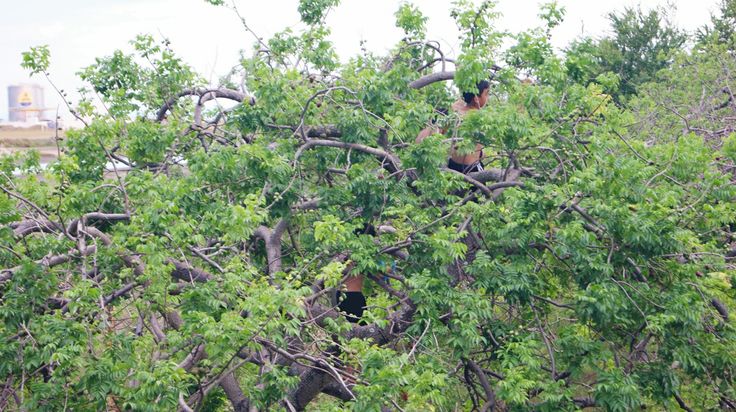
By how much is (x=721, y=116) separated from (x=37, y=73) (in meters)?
7.95

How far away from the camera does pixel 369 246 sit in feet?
21.1

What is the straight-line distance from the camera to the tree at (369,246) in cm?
573

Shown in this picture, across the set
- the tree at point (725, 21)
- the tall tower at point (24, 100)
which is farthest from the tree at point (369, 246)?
the tall tower at point (24, 100)

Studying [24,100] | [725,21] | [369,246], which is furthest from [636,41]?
[24,100]

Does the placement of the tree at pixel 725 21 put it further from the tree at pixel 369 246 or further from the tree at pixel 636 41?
the tree at pixel 369 246

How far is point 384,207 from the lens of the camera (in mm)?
6762

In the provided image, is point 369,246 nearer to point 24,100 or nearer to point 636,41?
point 636,41

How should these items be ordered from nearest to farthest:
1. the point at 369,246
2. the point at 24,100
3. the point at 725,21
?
the point at 369,246 < the point at 725,21 < the point at 24,100

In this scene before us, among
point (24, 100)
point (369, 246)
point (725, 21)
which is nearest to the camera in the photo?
point (369, 246)

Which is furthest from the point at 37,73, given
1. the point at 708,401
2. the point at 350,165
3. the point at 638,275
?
the point at 708,401

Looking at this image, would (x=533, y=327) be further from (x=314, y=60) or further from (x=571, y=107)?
(x=314, y=60)

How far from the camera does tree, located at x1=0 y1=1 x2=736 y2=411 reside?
5727 millimetres

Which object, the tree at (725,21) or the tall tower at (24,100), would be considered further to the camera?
the tall tower at (24,100)

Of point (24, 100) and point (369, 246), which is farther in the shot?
point (24, 100)
